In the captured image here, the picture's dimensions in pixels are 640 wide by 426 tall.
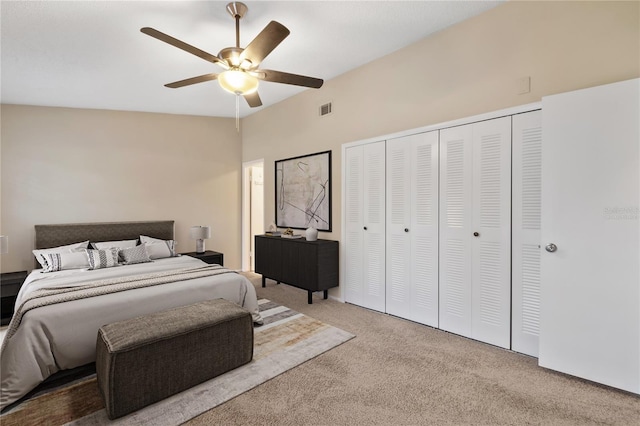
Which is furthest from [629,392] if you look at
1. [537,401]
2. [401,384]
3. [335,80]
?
[335,80]

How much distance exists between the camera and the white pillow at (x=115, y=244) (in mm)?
4207

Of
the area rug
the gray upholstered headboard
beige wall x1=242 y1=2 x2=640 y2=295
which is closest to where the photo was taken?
the area rug

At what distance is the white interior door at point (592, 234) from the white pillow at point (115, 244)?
16.0 feet

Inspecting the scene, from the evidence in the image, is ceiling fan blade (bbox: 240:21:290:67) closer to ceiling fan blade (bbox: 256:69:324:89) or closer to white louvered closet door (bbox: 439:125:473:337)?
ceiling fan blade (bbox: 256:69:324:89)

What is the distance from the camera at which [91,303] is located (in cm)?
238

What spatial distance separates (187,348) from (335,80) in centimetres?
355

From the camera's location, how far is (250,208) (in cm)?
601

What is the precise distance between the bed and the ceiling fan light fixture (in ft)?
5.90

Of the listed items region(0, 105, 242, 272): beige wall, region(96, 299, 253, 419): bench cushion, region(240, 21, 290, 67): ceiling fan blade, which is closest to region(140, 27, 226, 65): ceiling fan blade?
region(240, 21, 290, 67): ceiling fan blade

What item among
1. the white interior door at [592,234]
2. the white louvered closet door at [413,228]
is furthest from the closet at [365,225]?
the white interior door at [592,234]

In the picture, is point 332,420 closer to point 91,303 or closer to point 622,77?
point 91,303

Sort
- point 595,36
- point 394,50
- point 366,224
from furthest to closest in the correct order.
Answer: point 366,224, point 394,50, point 595,36

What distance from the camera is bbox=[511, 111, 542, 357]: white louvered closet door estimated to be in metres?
2.52

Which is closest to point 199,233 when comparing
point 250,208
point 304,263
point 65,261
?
point 250,208
